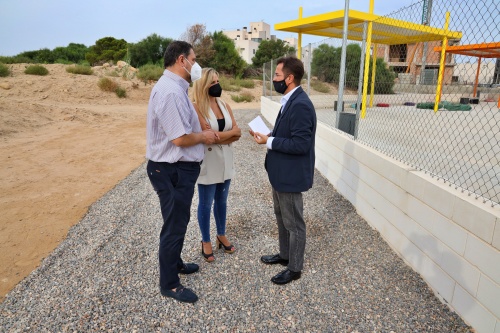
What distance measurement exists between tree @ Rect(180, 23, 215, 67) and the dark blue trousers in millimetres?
33778

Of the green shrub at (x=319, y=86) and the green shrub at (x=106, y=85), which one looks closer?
the green shrub at (x=319, y=86)

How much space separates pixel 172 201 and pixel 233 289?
993 mm

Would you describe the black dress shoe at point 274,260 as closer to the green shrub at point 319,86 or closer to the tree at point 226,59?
the green shrub at point 319,86

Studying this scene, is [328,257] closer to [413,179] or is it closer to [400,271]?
[400,271]

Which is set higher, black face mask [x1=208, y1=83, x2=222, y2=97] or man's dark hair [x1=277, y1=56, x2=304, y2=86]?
man's dark hair [x1=277, y1=56, x2=304, y2=86]

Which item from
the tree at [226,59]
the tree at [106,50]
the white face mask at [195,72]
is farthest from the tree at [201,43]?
the white face mask at [195,72]

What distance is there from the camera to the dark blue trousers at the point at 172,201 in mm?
2701

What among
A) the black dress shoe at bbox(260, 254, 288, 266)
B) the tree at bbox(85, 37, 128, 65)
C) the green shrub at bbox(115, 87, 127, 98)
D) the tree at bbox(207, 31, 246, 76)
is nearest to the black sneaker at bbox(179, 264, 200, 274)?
the black dress shoe at bbox(260, 254, 288, 266)

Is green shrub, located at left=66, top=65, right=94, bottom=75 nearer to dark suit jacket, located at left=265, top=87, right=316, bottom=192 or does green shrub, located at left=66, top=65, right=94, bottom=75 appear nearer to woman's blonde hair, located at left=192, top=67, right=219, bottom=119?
woman's blonde hair, located at left=192, top=67, right=219, bottom=119

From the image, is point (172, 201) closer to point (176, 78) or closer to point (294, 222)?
→ point (176, 78)

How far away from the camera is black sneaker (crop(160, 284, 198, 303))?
284cm

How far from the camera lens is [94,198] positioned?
563 centimetres

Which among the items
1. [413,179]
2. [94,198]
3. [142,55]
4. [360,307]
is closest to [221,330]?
[360,307]

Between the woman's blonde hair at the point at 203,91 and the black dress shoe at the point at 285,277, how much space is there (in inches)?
63.8
